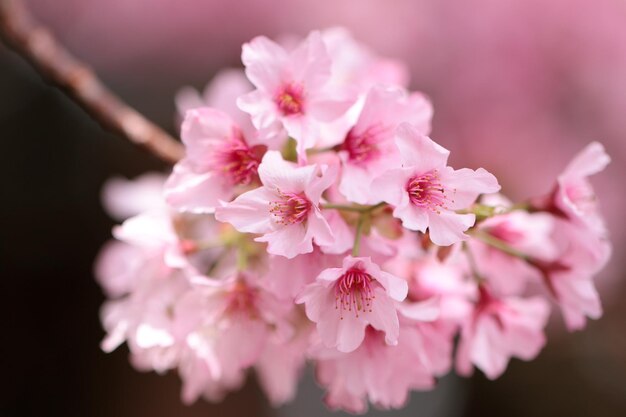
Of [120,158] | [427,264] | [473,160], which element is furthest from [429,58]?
[427,264]

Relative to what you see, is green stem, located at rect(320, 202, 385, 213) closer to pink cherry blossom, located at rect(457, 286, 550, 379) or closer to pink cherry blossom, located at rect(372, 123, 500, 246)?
pink cherry blossom, located at rect(372, 123, 500, 246)

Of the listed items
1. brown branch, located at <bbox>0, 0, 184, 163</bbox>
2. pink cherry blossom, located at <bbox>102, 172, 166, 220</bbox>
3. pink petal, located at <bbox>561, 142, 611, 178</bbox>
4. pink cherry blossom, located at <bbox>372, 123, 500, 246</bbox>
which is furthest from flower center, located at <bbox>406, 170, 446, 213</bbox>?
pink cherry blossom, located at <bbox>102, 172, 166, 220</bbox>

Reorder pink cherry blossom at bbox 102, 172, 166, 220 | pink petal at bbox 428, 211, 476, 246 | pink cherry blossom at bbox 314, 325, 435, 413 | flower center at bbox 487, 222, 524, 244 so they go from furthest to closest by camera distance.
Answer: pink cherry blossom at bbox 102, 172, 166, 220 < flower center at bbox 487, 222, 524, 244 < pink cherry blossom at bbox 314, 325, 435, 413 < pink petal at bbox 428, 211, 476, 246

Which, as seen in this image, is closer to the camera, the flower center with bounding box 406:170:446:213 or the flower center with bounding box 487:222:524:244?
the flower center with bounding box 406:170:446:213

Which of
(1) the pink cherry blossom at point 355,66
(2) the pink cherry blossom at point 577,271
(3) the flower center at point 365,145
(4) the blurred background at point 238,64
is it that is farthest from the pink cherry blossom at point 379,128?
(4) the blurred background at point 238,64

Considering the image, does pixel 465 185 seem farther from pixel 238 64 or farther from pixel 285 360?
pixel 238 64

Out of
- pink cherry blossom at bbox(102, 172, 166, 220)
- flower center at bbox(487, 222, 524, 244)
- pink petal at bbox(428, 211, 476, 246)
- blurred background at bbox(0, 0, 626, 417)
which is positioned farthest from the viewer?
blurred background at bbox(0, 0, 626, 417)

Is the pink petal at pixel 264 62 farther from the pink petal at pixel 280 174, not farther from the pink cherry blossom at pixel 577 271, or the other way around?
the pink cherry blossom at pixel 577 271

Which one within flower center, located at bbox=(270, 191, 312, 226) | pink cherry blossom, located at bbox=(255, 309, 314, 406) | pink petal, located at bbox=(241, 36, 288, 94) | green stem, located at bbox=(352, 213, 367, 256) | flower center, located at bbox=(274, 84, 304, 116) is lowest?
pink cherry blossom, located at bbox=(255, 309, 314, 406)
